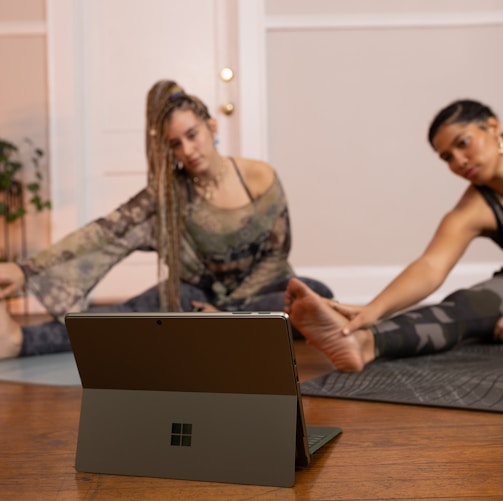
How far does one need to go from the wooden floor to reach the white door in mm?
2358

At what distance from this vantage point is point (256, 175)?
228cm

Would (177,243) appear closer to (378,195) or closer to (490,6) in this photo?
(378,195)

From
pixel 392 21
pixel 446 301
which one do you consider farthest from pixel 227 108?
pixel 446 301

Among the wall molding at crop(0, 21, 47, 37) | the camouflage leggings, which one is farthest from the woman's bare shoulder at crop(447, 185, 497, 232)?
the wall molding at crop(0, 21, 47, 37)

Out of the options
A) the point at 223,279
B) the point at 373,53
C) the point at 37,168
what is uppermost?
the point at 373,53

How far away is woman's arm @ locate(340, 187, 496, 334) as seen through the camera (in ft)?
5.29

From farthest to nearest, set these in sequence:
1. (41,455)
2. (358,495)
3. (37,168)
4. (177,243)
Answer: (37,168) < (177,243) < (41,455) < (358,495)

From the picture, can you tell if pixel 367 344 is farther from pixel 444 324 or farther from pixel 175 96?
pixel 175 96

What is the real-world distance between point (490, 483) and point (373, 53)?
3003mm

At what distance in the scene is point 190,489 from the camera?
2.87 feet

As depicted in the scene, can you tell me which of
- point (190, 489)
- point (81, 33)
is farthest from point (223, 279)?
point (81, 33)

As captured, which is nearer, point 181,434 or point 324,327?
point 181,434

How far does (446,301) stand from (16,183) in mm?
2355

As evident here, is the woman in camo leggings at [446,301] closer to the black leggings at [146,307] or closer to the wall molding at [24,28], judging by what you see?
the black leggings at [146,307]
